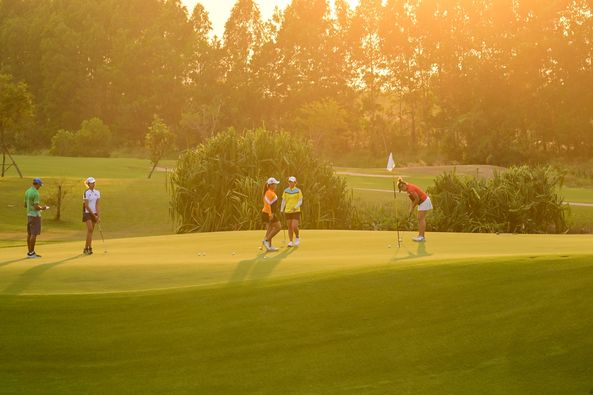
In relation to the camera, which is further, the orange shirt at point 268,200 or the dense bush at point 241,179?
the dense bush at point 241,179

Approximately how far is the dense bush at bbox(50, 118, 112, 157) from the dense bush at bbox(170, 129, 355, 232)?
63158 mm

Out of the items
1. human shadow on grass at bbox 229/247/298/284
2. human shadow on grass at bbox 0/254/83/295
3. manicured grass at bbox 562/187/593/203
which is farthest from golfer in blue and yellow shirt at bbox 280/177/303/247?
manicured grass at bbox 562/187/593/203

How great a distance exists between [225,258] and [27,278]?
471 cm

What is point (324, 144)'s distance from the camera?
4065 inches

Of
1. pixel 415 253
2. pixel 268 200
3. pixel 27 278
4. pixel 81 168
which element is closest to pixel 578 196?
pixel 268 200

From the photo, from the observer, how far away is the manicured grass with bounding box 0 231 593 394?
11.5 m

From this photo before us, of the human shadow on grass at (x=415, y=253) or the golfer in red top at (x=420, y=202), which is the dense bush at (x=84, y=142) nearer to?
the golfer in red top at (x=420, y=202)

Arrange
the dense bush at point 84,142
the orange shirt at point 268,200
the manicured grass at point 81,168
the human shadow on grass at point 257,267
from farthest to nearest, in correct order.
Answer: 1. the dense bush at point 84,142
2. the manicured grass at point 81,168
3. the orange shirt at point 268,200
4. the human shadow on grass at point 257,267

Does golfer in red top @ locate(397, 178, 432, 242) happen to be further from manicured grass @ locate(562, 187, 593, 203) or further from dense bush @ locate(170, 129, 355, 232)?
manicured grass @ locate(562, 187, 593, 203)

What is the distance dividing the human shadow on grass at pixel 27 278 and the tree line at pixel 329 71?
7191 centimetres

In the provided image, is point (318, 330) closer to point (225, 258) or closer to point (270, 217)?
point (225, 258)

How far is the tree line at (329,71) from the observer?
297 feet

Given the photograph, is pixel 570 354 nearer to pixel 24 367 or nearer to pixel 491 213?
pixel 24 367

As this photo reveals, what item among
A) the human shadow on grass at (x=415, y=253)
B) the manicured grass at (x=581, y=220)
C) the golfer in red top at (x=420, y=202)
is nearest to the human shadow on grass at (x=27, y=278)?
the human shadow on grass at (x=415, y=253)
